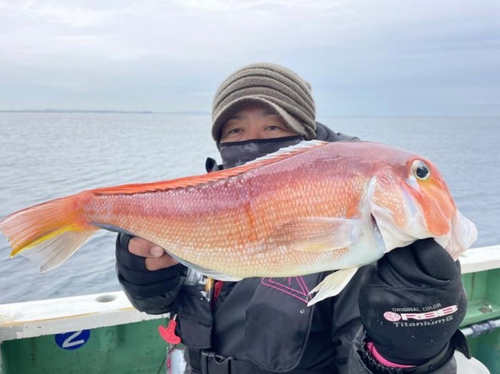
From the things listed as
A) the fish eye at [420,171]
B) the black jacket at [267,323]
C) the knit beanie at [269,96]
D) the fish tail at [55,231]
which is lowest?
the black jacket at [267,323]

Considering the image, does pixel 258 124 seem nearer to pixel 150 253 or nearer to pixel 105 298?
pixel 150 253

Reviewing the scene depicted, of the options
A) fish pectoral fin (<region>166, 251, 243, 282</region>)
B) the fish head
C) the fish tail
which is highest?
the fish head

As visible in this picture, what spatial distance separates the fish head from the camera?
1638mm

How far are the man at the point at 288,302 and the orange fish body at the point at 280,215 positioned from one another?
6.3 inches

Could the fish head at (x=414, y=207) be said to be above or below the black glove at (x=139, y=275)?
above

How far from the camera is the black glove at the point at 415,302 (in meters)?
1.71

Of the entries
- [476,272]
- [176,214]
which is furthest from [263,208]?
[476,272]

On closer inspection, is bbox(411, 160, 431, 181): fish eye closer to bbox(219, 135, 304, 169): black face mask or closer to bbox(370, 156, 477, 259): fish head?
bbox(370, 156, 477, 259): fish head

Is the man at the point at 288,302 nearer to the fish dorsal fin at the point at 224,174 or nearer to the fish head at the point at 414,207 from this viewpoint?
the fish head at the point at 414,207

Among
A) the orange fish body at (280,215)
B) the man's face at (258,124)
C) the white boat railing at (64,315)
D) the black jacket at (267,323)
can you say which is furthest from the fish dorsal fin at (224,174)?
the white boat railing at (64,315)

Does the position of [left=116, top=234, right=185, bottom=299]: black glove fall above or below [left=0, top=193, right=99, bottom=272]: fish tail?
below

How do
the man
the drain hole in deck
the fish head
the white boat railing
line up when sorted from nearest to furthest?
the fish head → the man → the white boat railing → the drain hole in deck

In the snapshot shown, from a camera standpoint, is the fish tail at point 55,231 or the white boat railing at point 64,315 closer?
the fish tail at point 55,231

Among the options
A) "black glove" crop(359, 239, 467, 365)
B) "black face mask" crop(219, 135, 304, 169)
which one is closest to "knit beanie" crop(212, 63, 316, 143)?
"black face mask" crop(219, 135, 304, 169)
